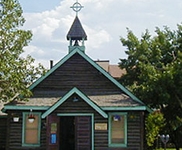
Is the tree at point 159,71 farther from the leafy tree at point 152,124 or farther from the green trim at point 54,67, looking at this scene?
the green trim at point 54,67

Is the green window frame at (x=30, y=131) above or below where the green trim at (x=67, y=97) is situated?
below

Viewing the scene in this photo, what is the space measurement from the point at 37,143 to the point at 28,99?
7.90ft

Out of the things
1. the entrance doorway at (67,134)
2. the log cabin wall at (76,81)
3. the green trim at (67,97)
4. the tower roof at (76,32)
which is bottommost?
the entrance doorway at (67,134)

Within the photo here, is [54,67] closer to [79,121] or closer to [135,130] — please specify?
[79,121]

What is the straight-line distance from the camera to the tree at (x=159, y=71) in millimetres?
22891

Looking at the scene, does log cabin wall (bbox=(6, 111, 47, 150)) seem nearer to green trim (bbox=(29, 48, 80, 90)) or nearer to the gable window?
green trim (bbox=(29, 48, 80, 90))

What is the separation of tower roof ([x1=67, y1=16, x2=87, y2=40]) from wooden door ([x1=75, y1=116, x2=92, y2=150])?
6.49 metres

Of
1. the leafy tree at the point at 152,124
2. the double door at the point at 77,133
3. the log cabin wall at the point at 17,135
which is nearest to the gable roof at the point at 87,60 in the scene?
the log cabin wall at the point at 17,135

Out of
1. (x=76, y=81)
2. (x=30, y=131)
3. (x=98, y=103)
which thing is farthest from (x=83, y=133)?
(x=76, y=81)

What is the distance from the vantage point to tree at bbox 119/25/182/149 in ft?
75.1

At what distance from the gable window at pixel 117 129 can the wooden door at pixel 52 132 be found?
282 cm

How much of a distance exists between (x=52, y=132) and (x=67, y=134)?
12.2 ft

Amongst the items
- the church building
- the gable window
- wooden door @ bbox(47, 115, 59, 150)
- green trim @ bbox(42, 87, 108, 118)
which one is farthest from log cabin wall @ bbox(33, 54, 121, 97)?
wooden door @ bbox(47, 115, 59, 150)

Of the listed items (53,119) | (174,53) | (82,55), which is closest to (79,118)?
(53,119)
